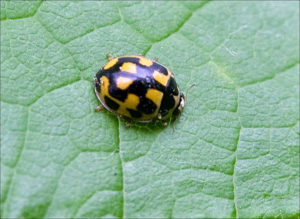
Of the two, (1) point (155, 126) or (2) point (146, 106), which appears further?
(1) point (155, 126)

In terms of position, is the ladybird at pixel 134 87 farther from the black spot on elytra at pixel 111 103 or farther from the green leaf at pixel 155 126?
the green leaf at pixel 155 126

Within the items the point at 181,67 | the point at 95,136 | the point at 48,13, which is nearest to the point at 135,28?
the point at 181,67

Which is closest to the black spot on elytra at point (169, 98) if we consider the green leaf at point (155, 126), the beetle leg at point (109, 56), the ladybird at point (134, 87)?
the ladybird at point (134, 87)

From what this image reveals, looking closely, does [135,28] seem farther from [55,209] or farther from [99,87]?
[55,209]

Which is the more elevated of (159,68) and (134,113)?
(159,68)

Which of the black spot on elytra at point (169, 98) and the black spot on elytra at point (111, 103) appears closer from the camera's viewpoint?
the black spot on elytra at point (111, 103)

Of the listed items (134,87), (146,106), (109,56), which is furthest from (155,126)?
(109,56)

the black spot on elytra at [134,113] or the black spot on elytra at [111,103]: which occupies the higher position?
the black spot on elytra at [111,103]

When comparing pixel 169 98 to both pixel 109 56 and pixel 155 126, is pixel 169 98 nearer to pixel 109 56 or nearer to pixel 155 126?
pixel 155 126
